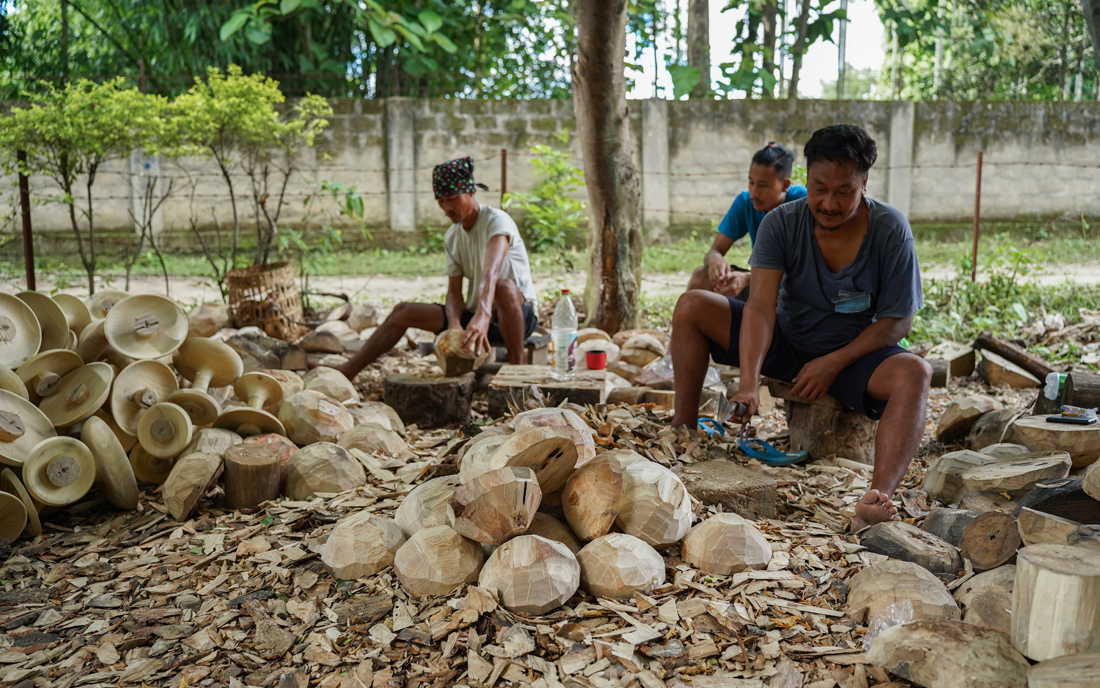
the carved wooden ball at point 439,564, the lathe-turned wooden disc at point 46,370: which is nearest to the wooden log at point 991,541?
the carved wooden ball at point 439,564

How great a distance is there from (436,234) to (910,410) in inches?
341

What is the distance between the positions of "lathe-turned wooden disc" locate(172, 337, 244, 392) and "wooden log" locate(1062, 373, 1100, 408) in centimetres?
353

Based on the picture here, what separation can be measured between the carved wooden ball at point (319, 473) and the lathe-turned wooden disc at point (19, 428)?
35.2 inches

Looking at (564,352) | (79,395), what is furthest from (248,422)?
(564,352)

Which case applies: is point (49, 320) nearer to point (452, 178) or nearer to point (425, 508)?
point (452, 178)

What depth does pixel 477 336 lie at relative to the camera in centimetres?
434

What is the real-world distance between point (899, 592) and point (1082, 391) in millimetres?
1889

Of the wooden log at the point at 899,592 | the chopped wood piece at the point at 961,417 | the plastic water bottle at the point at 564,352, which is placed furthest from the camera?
the plastic water bottle at the point at 564,352

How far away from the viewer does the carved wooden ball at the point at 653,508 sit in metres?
2.25

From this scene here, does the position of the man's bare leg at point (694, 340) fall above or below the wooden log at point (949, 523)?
above

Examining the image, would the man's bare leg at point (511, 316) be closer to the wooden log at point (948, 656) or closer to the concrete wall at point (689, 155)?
the wooden log at point (948, 656)

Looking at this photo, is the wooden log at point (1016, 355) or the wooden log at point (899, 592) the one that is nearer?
the wooden log at point (899, 592)

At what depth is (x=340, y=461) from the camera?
3.07 meters

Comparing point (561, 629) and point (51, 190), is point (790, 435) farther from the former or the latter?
point (51, 190)
